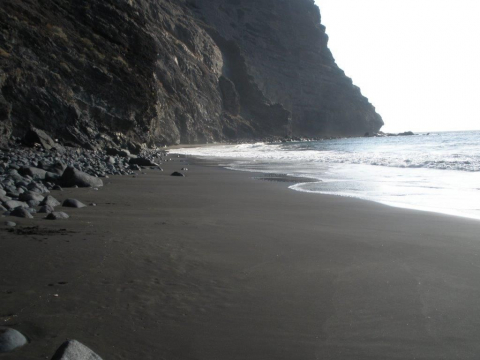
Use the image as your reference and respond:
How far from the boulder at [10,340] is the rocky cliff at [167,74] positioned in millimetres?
14489

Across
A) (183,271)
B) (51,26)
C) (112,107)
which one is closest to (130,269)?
(183,271)

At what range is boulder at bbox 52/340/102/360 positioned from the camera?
153 cm

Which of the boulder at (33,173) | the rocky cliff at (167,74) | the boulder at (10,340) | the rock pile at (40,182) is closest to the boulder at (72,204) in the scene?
the rock pile at (40,182)

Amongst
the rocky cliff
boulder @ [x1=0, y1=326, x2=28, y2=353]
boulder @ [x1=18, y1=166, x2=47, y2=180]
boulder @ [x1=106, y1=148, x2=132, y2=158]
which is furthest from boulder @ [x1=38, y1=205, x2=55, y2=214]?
boulder @ [x1=106, y1=148, x2=132, y2=158]

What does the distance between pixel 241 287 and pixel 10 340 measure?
1.34m

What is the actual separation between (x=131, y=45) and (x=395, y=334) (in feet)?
82.7

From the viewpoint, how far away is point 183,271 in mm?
2930

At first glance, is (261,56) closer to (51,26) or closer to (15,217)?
(51,26)

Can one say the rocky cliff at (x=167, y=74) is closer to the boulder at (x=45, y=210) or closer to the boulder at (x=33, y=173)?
the boulder at (x=33, y=173)

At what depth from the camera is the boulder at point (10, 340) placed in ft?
5.70

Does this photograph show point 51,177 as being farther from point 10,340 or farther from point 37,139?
point 37,139

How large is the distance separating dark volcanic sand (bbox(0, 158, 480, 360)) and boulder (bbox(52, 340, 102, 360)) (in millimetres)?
193

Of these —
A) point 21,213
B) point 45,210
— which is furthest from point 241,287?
point 45,210

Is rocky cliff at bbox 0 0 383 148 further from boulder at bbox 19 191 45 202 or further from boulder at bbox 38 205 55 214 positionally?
boulder at bbox 38 205 55 214
